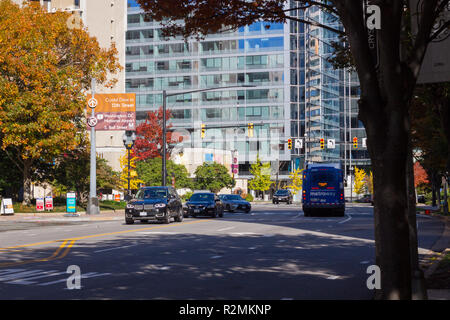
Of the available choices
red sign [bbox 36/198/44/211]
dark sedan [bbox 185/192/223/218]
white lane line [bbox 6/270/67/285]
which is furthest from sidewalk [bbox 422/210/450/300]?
red sign [bbox 36/198/44/211]

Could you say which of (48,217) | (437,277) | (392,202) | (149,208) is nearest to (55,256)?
(437,277)

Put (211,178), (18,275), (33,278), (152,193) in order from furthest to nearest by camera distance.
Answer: (211,178), (152,193), (18,275), (33,278)

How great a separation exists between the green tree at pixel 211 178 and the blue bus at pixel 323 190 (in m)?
53.6

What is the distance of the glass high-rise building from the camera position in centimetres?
10962

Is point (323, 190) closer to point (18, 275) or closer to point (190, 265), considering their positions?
point (190, 265)

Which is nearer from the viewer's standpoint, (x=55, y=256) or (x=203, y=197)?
(x=55, y=256)

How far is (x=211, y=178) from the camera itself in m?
96.8

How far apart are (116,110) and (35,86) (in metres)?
7.33

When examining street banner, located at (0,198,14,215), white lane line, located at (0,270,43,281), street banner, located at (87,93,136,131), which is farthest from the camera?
street banner, located at (87,93,136,131)

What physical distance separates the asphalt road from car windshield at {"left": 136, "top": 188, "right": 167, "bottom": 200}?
8486 millimetres

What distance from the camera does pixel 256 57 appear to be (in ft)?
359

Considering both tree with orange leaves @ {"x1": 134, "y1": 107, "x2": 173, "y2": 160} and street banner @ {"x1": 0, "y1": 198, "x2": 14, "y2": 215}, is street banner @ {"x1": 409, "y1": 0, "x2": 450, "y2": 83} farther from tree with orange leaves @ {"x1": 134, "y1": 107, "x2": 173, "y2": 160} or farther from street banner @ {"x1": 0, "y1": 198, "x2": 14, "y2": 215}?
tree with orange leaves @ {"x1": 134, "y1": 107, "x2": 173, "y2": 160}

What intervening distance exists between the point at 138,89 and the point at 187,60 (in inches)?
410
